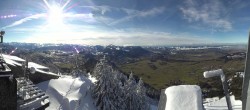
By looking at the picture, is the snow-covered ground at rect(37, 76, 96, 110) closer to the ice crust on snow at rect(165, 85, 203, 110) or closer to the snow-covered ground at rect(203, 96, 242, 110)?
the snow-covered ground at rect(203, 96, 242, 110)

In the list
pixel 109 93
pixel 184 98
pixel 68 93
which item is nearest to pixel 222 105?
pixel 184 98

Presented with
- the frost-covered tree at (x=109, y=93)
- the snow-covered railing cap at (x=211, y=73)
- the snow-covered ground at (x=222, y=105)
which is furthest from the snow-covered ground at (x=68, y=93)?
the snow-covered railing cap at (x=211, y=73)

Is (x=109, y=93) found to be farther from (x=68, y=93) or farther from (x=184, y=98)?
(x=184, y=98)

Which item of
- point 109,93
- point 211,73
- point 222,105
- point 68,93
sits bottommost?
point 109,93

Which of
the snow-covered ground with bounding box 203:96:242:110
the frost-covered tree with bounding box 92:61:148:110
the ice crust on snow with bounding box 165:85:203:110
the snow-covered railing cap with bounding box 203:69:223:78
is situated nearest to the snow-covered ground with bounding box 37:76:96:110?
the frost-covered tree with bounding box 92:61:148:110

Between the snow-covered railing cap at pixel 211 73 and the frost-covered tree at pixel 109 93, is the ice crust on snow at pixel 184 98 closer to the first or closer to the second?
the snow-covered railing cap at pixel 211 73

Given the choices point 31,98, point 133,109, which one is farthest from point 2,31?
point 133,109

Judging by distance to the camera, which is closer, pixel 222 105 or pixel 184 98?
pixel 184 98

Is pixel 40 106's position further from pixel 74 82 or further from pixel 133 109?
pixel 133 109

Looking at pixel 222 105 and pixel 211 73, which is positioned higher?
pixel 211 73
